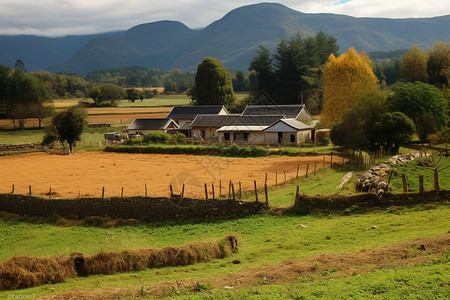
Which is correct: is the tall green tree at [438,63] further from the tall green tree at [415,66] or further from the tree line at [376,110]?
the tree line at [376,110]

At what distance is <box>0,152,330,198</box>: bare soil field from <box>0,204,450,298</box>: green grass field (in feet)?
15.8

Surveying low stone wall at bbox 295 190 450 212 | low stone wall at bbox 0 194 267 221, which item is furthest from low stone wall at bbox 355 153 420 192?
low stone wall at bbox 0 194 267 221

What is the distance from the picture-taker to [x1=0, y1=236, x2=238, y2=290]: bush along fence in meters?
12.5

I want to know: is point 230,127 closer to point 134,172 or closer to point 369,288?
point 134,172

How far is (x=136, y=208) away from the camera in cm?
2034

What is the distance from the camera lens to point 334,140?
3812 cm

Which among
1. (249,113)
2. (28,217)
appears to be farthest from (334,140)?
(28,217)

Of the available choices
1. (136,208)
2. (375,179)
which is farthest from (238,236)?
(375,179)

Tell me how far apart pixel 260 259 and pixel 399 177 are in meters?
11.3

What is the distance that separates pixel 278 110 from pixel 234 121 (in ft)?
27.0

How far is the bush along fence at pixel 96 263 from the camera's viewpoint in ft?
41.0

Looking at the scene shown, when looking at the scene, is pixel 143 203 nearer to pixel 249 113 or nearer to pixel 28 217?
pixel 28 217

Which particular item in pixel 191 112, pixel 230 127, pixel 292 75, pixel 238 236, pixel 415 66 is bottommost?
pixel 238 236

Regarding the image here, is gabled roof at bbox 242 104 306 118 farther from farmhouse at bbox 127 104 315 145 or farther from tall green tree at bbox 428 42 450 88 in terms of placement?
tall green tree at bbox 428 42 450 88
